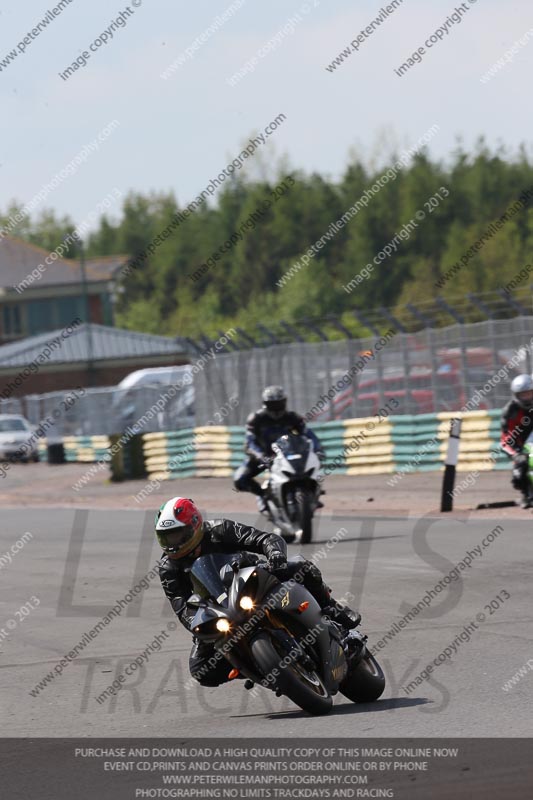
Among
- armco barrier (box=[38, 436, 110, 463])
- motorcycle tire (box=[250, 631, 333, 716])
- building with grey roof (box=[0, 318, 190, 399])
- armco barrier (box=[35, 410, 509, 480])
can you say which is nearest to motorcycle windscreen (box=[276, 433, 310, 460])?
armco barrier (box=[35, 410, 509, 480])

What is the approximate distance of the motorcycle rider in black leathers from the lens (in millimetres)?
7211

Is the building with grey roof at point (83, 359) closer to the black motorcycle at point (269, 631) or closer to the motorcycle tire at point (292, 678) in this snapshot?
the black motorcycle at point (269, 631)

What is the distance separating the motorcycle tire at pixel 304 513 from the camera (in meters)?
15.3

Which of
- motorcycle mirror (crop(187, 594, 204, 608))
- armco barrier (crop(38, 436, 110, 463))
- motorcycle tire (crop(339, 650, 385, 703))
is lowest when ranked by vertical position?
armco barrier (crop(38, 436, 110, 463))

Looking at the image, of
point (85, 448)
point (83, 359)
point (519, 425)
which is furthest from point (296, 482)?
point (83, 359)

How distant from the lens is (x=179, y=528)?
23.6 ft

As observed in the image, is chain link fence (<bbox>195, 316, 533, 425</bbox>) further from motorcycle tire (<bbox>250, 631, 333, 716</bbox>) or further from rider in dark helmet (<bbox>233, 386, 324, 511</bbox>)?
motorcycle tire (<bbox>250, 631, 333, 716</bbox>)

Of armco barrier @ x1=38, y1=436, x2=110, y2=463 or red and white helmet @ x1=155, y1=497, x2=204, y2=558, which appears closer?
red and white helmet @ x1=155, y1=497, x2=204, y2=558

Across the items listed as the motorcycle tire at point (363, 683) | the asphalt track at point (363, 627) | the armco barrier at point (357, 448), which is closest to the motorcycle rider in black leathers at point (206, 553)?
the motorcycle tire at point (363, 683)

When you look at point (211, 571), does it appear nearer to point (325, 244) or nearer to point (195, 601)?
point (195, 601)

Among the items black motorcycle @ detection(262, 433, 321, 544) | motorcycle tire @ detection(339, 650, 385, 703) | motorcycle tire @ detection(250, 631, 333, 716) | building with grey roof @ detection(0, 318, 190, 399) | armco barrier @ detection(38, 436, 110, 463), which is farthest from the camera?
building with grey roof @ detection(0, 318, 190, 399)

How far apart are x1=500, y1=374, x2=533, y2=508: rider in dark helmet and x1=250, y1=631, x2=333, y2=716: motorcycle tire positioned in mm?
9276

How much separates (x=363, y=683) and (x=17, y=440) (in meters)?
38.1

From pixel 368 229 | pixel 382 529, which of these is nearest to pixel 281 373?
pixel 382 529
